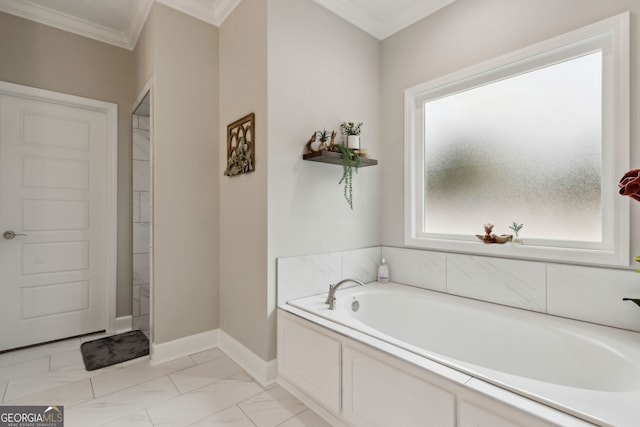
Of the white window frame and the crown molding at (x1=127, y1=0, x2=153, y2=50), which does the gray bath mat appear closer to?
the white window frame

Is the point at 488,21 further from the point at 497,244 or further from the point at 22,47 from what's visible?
the point at 22,47

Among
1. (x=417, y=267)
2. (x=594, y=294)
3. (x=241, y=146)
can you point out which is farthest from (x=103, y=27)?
(x=594, y=294)

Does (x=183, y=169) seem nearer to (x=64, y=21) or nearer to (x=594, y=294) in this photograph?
(x=64, y=21)

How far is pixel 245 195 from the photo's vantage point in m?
2.28

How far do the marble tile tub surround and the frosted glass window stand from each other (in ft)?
0.77

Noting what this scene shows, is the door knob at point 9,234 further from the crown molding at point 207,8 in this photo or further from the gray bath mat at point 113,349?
the crown molding at point 207,8

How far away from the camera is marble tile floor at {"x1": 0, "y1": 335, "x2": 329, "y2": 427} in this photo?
1.68 metres

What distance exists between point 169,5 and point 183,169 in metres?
1.23

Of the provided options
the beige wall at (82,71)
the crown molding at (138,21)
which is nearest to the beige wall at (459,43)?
the crown molding at (138,21)

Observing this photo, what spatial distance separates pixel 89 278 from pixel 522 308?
3.48 meters

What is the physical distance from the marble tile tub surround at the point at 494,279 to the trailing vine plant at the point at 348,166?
1.49 ft

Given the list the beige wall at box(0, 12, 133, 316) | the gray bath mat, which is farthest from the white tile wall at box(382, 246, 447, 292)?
the beige wall at box(0, 12, 133, 316)

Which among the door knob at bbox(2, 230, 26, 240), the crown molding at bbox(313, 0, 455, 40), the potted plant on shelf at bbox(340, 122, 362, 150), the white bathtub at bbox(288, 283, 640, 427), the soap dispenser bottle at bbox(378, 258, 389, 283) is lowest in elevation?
the white bathtub at bbox(288, 283, 640, 427)

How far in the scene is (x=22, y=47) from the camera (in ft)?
8.36
